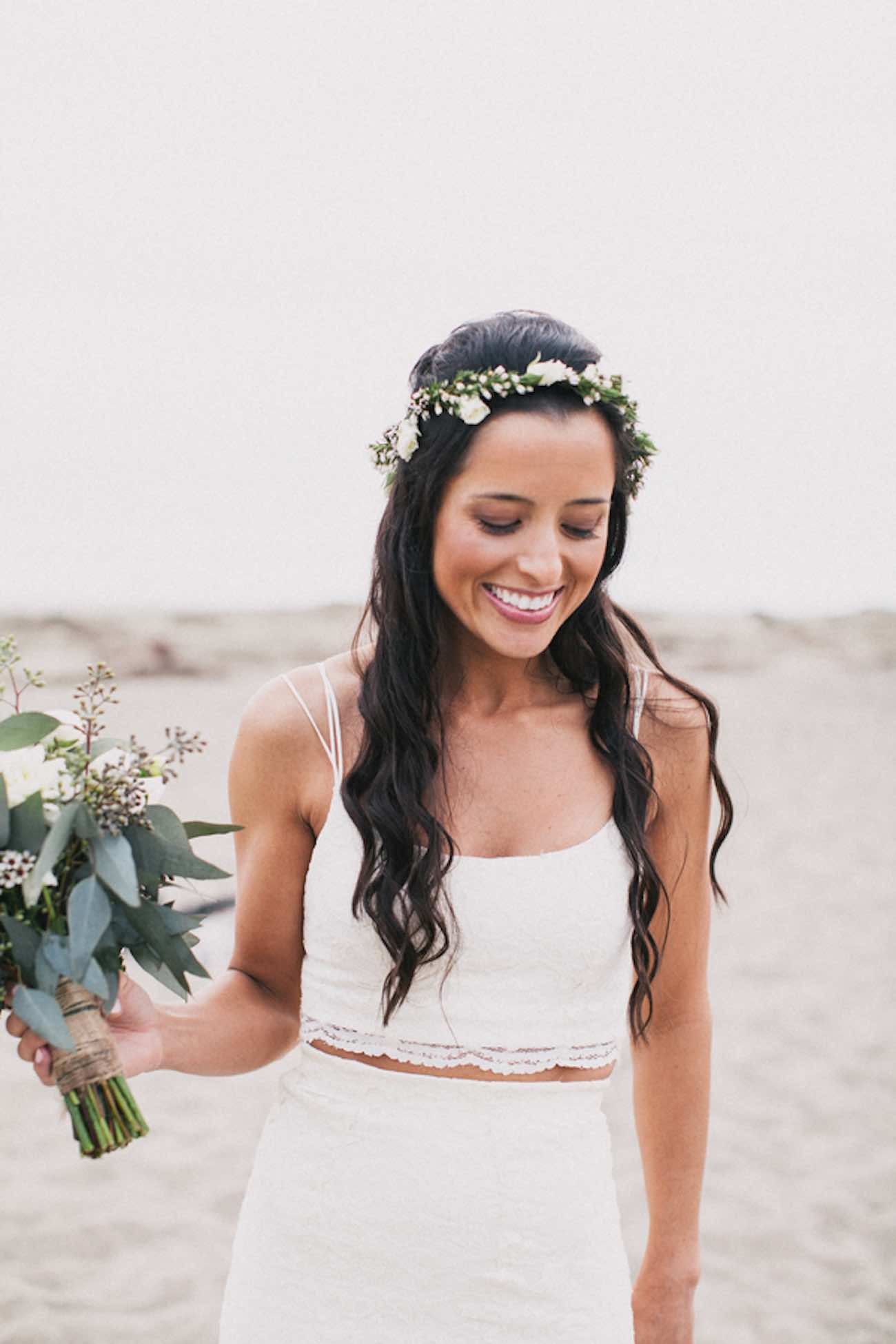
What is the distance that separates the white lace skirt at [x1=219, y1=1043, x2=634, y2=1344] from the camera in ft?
6.75

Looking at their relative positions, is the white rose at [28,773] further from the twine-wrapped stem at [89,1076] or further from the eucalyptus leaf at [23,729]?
the twine-wrapped stem at [89,1076]

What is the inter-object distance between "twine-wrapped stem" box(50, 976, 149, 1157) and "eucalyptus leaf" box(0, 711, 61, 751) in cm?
32

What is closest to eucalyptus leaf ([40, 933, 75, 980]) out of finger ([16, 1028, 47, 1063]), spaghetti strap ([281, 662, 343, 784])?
finger ([16, 1028, 47, 1063])

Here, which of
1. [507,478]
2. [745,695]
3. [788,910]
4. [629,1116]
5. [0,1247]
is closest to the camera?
[507,478]

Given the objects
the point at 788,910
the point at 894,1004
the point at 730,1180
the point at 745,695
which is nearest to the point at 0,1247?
the point at 730,1180

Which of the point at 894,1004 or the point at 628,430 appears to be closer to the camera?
the point at 628,430

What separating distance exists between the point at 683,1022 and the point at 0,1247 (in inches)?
144

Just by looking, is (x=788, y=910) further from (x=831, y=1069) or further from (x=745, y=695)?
(x=745, y=695)

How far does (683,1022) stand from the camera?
95.8 inches

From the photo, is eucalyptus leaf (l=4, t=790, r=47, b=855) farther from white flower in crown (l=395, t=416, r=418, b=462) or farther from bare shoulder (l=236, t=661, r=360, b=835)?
white flower in crown (l=395, t=416, r=418, b=462)

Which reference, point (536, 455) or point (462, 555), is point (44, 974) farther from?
point (536, 455)

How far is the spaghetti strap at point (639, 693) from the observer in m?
2.36

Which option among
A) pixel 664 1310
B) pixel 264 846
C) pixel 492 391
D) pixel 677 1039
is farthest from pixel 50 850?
pixel 664 1310

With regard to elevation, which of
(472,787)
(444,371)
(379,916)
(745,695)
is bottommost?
(745,695)
